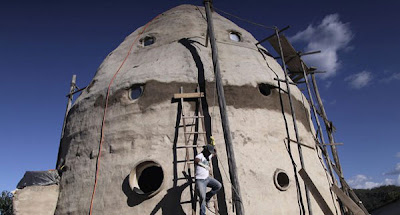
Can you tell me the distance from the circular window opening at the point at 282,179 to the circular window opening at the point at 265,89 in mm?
2485

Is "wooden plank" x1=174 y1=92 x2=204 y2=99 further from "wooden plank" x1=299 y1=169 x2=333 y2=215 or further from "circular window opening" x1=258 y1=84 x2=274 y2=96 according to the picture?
"wooden plank" x1=299 y1=169 x2=333 y2=215

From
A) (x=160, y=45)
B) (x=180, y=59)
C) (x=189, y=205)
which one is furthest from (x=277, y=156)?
(x=160, y=45)

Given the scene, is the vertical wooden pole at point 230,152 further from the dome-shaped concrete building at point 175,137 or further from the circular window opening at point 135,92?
the circular window opening at point 135,92

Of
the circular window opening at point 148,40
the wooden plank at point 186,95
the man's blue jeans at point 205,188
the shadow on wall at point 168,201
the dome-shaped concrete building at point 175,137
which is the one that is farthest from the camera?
the circular window opening at point 148,40

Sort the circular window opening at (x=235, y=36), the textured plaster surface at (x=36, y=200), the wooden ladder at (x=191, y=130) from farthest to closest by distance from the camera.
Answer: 1. the circular window opening at (x=235, y=36)
2. the textured plaster surface at (x=36, y=200)
3. the wooden ladder at (x=191, y=130)

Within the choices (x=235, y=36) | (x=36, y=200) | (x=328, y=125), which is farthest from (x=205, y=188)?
(x=328, y=125)

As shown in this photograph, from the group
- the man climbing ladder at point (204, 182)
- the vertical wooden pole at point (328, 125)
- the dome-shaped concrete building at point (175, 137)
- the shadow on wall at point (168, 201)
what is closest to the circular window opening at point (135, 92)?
the dome-shaped concrete building at point (175, 137)

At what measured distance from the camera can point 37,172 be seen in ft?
25.0

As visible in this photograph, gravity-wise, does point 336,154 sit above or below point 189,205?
above

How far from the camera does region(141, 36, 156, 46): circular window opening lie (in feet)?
34.3

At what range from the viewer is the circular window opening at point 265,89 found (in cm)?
840

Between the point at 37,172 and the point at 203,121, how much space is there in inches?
186

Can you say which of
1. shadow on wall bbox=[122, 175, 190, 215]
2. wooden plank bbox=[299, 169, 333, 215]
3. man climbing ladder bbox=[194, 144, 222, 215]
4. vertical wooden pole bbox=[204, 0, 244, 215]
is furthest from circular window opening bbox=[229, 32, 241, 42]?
shadow on wall bbox=[122, 175, 190, 215]

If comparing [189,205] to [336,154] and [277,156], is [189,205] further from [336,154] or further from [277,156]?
[336,154]
